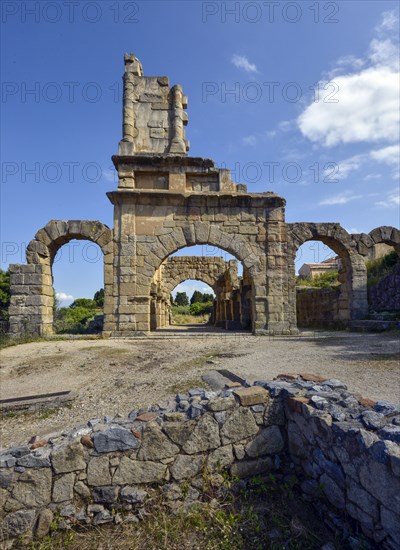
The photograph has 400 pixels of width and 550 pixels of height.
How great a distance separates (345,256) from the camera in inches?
501

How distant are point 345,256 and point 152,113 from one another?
878cm

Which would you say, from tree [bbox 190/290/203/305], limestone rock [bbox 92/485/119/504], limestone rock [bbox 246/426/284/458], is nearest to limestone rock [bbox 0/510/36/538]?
limestone rock [bbox 92/485/119/504]

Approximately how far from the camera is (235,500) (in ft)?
9.47

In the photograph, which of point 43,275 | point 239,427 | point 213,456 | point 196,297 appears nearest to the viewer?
point 213,456

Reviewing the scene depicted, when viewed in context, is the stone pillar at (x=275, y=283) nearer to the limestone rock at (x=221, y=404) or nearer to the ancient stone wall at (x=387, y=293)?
Result: the ancient stone wall at (x=387, y=293)

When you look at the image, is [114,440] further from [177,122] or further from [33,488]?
[177,122]

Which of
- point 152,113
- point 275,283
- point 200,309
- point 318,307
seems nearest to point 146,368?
point 275,283

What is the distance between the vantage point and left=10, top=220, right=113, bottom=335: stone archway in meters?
10.6

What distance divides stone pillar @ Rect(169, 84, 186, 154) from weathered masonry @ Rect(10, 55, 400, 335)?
0.12 ft

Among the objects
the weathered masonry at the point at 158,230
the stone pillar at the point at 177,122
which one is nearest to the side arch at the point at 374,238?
the weathered masonry at the point at 158,230

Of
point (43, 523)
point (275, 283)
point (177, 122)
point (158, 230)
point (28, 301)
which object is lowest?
point (43, 523)

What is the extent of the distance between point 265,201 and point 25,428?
983 centimetres

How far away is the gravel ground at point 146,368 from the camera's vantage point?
4.25 m

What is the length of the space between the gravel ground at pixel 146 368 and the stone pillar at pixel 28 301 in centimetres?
149
